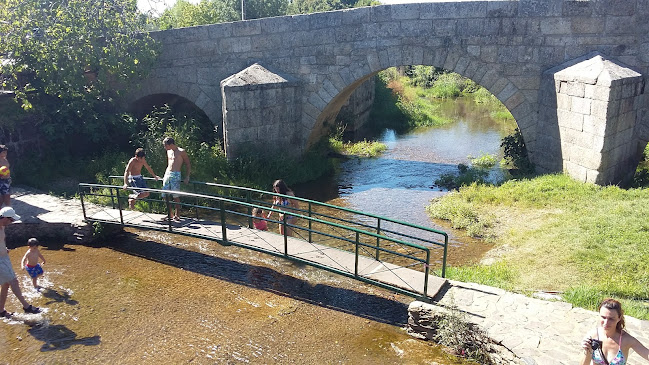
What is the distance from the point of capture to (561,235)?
7762 millimetres

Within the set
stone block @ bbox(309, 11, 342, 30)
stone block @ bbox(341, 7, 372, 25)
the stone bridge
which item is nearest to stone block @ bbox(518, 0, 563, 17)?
the stone bridge

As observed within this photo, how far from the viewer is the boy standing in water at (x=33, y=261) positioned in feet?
23.1

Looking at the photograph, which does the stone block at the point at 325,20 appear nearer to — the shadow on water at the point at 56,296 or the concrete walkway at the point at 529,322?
the concrete walkway at the point at 529,322

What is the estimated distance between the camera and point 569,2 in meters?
9.95

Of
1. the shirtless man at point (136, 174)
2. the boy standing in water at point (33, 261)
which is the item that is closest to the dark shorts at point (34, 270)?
the boy standing in water at point (33, 261)

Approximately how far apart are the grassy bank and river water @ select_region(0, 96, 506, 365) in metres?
0.64

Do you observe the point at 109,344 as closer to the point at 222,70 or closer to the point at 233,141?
the point at 233,141

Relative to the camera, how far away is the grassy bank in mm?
6422

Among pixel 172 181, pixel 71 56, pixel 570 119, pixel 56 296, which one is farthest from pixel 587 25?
pixel 71 56

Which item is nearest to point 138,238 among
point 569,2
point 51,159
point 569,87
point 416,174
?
point 51,159

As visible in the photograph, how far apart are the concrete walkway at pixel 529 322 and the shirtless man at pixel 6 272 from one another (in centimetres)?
517

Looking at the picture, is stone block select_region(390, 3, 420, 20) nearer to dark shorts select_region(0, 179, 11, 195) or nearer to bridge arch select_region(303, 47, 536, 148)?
bridge arch select_region(303, 47, 536, 148)

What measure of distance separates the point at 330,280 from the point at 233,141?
5281mm

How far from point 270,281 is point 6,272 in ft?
10.9
